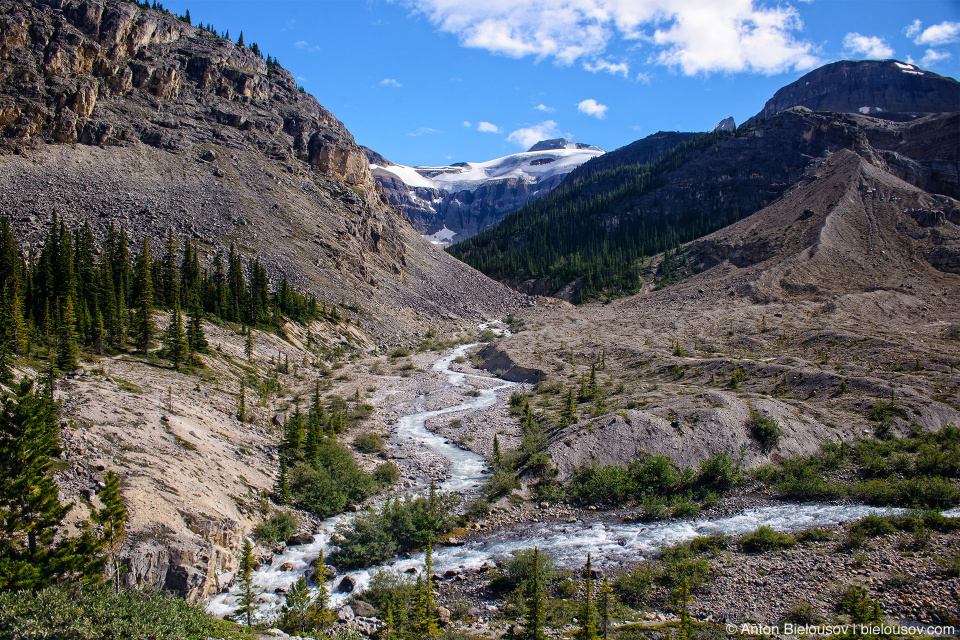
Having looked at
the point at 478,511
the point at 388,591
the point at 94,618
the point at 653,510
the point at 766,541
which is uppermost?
the point at 94,618

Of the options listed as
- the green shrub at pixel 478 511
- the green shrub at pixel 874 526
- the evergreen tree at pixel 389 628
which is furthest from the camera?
the green shrub at pixel 478 511

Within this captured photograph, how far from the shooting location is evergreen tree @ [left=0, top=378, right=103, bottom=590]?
44.7 feet

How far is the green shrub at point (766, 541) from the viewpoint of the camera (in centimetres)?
1847

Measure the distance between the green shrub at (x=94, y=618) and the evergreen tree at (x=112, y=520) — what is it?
2.46 meters

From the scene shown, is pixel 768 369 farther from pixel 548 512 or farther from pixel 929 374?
pixel 548 512

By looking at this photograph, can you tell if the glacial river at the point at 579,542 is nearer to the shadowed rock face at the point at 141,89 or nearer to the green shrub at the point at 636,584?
the green shrub at the point at 636,584

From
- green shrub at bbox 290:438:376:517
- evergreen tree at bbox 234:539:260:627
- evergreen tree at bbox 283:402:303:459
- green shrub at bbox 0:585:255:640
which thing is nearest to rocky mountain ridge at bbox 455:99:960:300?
evergreen tree at bbox 283:402:303:459

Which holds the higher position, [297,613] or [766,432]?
[766,432]

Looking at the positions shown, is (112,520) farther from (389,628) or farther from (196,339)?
(196,339)

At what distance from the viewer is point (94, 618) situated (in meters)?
11.4

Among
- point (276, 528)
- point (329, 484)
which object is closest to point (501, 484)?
point (329, 484)

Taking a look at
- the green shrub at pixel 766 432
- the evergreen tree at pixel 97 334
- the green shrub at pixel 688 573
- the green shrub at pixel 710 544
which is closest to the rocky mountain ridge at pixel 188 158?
the evergreen tree at pixel 97 334

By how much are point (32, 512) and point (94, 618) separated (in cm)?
476

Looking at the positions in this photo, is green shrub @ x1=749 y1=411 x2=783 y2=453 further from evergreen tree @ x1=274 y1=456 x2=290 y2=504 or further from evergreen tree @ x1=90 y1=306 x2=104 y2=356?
evergreen tree @ x1=90 y1=306 x2=104 y2=356
